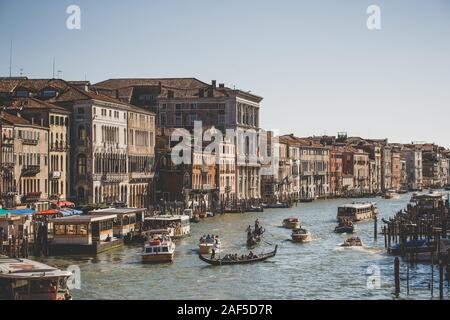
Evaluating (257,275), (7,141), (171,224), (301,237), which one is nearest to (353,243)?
(301,237)

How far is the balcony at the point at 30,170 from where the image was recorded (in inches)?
1314

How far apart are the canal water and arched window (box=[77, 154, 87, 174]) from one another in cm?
830

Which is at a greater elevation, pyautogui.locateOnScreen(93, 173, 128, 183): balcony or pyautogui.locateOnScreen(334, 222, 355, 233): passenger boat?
pyautogui.locateOnScreen(93, 173, 128, 183): balcony

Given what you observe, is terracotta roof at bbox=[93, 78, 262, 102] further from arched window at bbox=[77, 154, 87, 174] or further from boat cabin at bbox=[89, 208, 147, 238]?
boat cabin at bbox=[89, 208, 147, 238]

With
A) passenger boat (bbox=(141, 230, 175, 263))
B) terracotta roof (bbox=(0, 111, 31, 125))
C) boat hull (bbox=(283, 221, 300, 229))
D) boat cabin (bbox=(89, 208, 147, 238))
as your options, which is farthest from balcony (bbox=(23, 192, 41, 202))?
boat hull (bbox=(283, 221, 300, 229))

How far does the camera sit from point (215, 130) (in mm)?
51719

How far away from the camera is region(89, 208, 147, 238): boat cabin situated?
1216 inches

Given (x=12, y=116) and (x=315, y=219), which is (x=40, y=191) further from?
(x=315, y=219)

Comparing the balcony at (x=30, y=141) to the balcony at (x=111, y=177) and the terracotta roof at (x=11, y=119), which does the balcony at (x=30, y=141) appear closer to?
the terracotta roof at (x=11, y=119)

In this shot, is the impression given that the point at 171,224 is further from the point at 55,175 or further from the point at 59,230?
the point at 59,230

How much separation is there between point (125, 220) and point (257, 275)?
10238 millimetres
